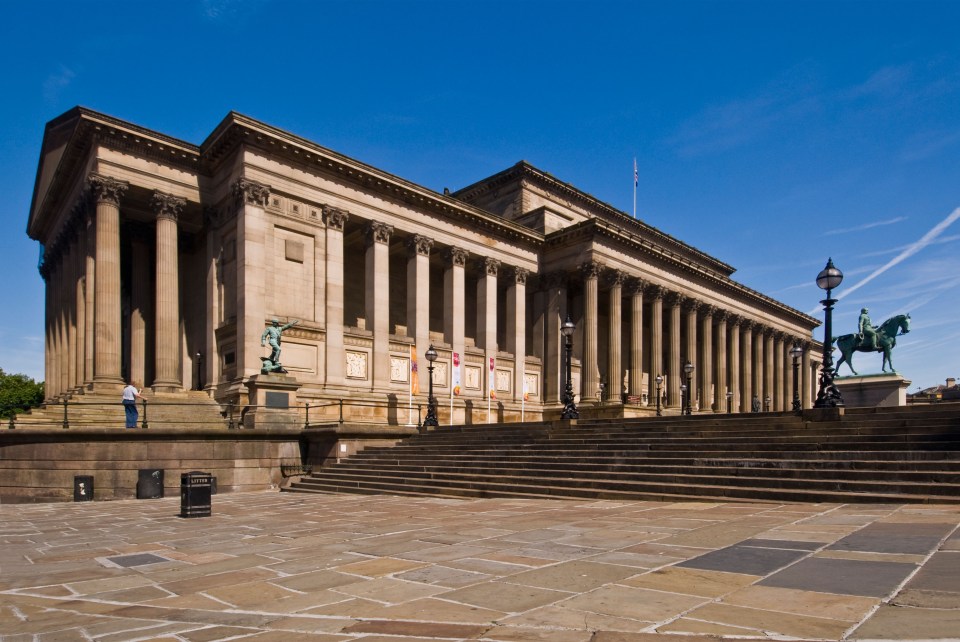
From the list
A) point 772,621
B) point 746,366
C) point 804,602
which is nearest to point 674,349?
point 746,366

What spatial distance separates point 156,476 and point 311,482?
520 cm

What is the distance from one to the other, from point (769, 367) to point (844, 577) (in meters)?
64.1

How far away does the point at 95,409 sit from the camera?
28.6m

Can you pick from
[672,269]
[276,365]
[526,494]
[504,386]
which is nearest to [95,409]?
[276,365]

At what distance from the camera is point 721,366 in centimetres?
5703

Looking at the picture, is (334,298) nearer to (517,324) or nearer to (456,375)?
(456,375)

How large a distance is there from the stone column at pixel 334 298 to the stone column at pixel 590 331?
17.0 meters

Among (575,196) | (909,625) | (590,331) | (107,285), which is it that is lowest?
(909,625)

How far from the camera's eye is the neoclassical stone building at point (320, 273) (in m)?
32.0

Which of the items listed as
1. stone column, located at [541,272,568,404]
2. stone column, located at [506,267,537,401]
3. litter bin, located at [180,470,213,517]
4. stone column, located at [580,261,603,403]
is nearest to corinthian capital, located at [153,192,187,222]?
stone column, located at [506,267,537,401]

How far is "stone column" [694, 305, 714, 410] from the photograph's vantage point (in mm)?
54688

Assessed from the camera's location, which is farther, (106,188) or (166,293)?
(166,293)

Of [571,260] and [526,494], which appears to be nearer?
[526,494]

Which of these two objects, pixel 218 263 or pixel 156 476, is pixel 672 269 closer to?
pixel 218 263
